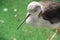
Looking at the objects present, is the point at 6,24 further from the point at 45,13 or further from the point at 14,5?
the point at 45,13

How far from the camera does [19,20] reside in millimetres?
3162

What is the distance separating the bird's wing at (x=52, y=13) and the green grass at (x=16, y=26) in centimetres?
31

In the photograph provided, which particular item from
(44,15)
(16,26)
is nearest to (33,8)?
(44,15)

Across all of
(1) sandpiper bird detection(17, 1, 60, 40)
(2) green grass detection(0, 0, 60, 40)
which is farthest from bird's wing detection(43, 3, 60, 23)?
(2) green grass detection(0, 0, 60, 40)

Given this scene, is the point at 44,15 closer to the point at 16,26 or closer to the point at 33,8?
the point at 33,8

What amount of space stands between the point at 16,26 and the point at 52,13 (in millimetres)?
777

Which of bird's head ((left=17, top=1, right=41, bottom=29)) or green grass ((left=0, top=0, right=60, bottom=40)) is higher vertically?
bird's head ((left=17, top=1, right=41, bottom=29))

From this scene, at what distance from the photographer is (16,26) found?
10.0ft

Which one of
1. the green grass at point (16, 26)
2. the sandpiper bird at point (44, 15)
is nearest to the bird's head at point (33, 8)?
the sandpiper bird at point (44, 15)

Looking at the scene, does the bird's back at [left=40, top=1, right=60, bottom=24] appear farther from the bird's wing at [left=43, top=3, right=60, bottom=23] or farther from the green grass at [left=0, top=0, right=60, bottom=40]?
the green grass at [left=0, top=0, right=60, bottom=40]

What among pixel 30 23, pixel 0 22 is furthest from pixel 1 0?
pixel 30 23

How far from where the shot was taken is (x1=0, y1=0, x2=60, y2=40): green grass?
115 inches

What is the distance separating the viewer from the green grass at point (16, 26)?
9.57 feet

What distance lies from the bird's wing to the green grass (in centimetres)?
31
